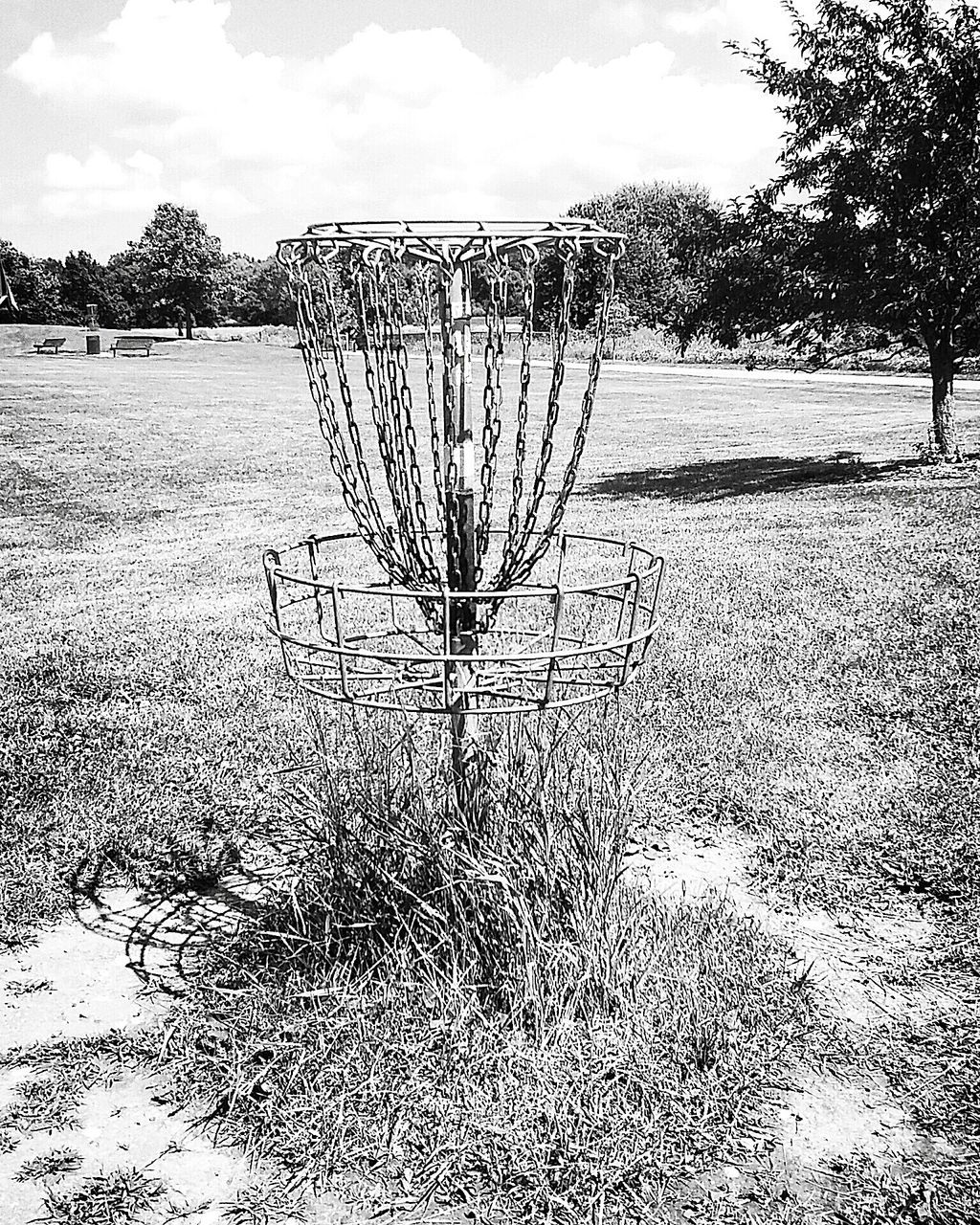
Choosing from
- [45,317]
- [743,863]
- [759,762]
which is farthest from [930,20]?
[45,317]

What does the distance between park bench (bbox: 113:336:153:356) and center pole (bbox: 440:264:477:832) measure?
154ft

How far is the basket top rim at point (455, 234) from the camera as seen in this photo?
2840 mm

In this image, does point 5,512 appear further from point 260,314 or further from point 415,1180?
point 260,314

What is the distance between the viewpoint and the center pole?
300 cm

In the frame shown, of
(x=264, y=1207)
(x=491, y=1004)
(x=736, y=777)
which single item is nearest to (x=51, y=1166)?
(x=264, y=1207)

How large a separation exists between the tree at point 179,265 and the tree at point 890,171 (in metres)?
50.8

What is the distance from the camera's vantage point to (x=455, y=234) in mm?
2832

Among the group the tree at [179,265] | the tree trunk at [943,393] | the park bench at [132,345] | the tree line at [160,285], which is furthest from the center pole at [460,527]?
the tree at [179,265]

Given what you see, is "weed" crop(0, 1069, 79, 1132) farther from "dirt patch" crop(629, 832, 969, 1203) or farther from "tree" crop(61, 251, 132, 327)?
"tree" crop(61, 251, 132, 327)

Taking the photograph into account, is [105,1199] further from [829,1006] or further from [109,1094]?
→ [829,1006]

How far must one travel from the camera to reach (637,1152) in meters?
3.04

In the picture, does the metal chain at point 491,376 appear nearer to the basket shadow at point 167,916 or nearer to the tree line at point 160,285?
the basket shadow at point 167,916

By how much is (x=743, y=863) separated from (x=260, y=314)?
63.2m

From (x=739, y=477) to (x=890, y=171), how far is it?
4.57m
